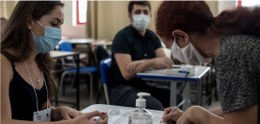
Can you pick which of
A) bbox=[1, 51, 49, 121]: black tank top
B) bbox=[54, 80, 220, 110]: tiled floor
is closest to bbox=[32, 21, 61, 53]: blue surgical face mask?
bbox=[1, 51, 49, 121]: black tank top

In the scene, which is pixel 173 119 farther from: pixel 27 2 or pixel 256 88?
pixel 27 2

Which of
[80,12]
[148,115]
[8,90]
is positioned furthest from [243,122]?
[80,12]

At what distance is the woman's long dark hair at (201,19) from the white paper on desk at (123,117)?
408mm

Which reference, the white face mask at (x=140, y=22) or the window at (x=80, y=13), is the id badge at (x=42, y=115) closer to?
the white face mask at (x=140, y=22)

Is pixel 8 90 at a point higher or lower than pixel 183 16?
lower

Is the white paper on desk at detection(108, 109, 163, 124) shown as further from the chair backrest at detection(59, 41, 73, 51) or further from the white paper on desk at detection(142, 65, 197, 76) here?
the chair backrest at detection(59, 41, 73, 51)

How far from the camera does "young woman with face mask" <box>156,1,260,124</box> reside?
2.96 ft

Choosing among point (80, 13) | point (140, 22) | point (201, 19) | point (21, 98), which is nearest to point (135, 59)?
point (140, 22)

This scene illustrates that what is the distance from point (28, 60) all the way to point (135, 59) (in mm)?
1217

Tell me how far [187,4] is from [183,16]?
0.14 ft

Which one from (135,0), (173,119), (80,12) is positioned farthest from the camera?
(80,12)

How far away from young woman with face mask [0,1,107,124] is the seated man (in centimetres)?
87

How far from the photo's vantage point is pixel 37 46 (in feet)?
4.91

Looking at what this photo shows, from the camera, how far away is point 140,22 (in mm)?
2711
